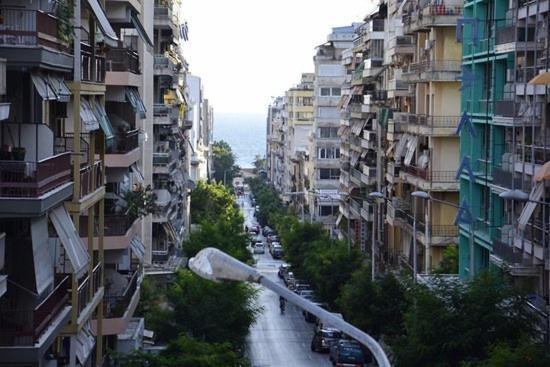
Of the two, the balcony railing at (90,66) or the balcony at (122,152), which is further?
the balcony at (122,152)

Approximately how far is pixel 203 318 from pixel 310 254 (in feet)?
106

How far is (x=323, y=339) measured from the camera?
61656mm

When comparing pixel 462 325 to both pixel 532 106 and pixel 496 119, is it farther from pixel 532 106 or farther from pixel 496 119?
pixel 496 119

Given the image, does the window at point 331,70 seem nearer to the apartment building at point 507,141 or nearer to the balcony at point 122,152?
the apartment building at point 507,141

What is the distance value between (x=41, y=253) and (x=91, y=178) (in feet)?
24.6

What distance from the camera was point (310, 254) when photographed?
82062mm

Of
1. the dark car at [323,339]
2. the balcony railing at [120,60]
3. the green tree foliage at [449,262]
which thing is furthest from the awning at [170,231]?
the balcony railing at [120,60]

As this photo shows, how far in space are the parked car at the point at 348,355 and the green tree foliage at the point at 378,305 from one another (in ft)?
2.71

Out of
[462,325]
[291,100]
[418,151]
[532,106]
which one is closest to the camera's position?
[462,325]

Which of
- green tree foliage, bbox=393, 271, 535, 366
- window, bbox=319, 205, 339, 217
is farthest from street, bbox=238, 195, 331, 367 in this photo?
window, bbox=319, 205, 339, 217

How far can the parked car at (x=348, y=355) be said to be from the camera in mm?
54281

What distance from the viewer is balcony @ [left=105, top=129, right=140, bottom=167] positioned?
40.6 metres

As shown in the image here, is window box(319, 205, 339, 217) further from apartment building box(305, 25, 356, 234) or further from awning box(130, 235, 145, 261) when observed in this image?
awning box(130, 235, 145, 261)

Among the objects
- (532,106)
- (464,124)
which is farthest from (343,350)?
(532,106)
